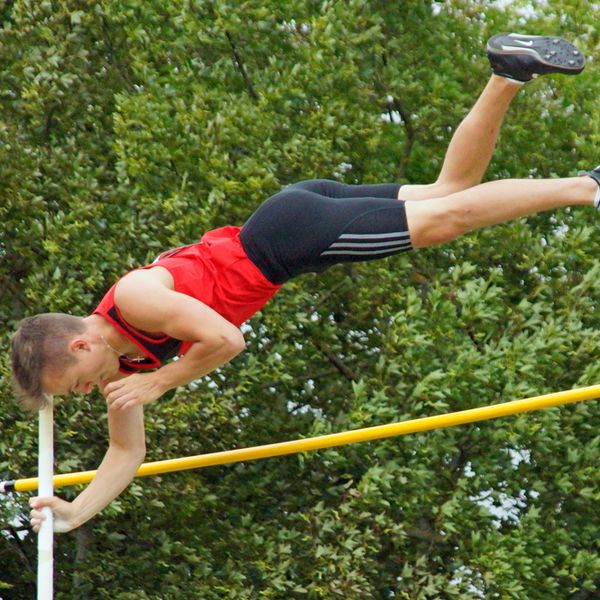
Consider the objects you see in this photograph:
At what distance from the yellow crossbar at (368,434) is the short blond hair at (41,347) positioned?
95 centimetres

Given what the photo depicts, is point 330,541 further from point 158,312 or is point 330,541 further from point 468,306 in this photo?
point 158,312

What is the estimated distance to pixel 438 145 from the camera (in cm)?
951

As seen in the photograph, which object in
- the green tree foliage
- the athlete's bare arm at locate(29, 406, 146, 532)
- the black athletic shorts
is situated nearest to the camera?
the black athletic shorts

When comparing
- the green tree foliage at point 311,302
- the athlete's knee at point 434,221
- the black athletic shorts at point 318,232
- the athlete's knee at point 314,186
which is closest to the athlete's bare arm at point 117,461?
the black athletic shorts at point 318,232

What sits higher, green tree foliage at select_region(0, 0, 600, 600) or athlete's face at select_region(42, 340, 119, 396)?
athlete's face at select_region(42, 340, 119, 396)

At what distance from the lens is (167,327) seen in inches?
180

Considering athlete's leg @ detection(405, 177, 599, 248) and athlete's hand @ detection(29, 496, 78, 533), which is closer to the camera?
athlete's leg @ detection(405, 177, 599, 248)

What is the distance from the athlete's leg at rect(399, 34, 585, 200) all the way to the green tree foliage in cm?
315

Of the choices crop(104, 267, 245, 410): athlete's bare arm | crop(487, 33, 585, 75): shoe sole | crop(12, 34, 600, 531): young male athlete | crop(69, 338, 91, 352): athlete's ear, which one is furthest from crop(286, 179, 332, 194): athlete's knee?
crop(69, 338, 91, 352): athlete's ear

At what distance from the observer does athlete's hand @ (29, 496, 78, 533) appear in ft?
16.0

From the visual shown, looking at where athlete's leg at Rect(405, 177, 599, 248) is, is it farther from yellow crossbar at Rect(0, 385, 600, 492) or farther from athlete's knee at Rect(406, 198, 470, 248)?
yellow crossbar at Rect(0, 385, 600, 492)

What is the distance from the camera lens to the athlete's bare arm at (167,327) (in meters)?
4.54

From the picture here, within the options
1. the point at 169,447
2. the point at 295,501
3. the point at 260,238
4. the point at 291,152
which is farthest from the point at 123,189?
the point at 260,238

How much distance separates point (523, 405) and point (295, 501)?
4.02 meters
